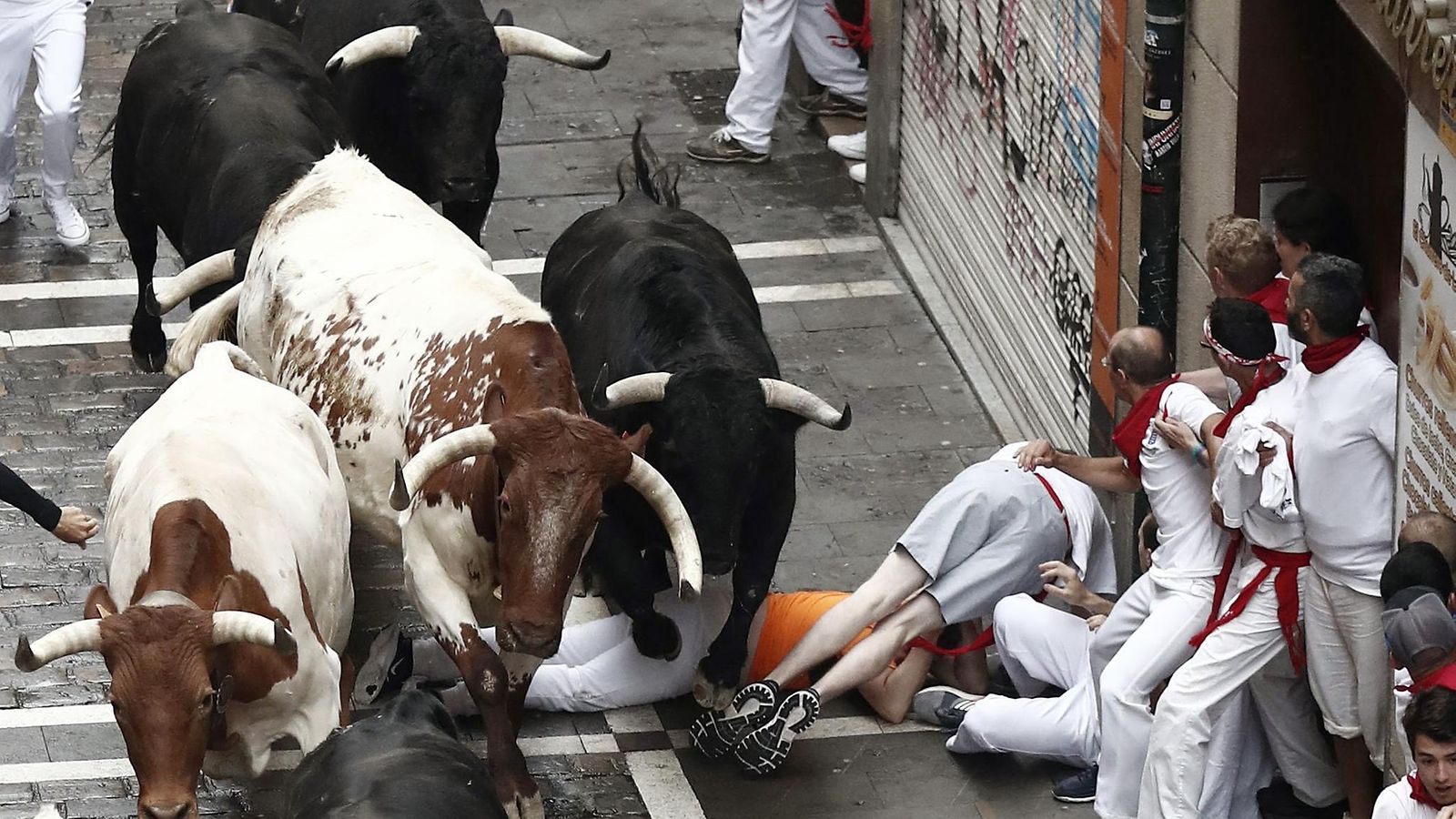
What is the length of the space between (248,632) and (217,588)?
453 mm

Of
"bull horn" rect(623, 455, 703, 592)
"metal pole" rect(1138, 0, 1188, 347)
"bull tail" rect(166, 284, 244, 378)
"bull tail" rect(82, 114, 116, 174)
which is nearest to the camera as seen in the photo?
"bull horn" rect(623, 455, 703, 592)

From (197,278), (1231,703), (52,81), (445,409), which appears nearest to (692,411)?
(445,409)

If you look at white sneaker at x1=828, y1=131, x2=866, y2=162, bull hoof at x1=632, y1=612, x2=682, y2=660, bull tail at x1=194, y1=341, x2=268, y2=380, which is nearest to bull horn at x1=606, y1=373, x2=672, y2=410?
bull hoof at x1=632, y1=612, x2=682, y2=660

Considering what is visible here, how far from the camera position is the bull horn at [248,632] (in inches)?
272

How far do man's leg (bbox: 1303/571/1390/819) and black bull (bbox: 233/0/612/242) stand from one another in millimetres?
5133

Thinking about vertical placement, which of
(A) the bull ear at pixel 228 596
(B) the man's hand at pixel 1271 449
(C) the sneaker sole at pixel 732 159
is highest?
(B) the man's hand at pixel 1271 449

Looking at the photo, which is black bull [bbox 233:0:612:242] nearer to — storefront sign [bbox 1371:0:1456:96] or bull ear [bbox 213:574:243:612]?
bull ear [bbox 213:574:243:612]

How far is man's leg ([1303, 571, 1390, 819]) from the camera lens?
7.52 metres

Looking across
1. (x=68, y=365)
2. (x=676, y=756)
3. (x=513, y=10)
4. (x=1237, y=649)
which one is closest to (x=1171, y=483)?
(x=1237, y=649)

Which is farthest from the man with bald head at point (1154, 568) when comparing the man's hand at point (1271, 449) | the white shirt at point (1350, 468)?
the white shirt at point (1350, 468)

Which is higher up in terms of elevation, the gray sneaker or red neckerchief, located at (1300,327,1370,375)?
red neckerchief, located at (1300,327,1370,375)

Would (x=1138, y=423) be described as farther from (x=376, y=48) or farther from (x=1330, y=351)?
(x=376, y=48)

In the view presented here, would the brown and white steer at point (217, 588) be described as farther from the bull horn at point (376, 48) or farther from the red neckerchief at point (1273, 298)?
the red neckerchief at point (1273, 298)

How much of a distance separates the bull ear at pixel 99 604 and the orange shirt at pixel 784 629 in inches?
103
